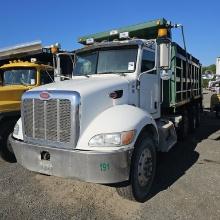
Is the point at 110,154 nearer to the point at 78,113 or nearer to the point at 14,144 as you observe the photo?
the point at 78,113

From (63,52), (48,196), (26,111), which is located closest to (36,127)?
(26,111)

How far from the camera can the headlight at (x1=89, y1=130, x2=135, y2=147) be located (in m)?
4.54

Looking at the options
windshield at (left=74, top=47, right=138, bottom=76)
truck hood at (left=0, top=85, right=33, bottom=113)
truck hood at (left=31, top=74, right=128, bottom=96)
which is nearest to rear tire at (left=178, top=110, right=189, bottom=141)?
windshield at (left=74, top=47, right=138, bottom=76)

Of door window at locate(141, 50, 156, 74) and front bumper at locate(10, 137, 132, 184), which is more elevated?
door window at locate(141, 50, 156, 74)

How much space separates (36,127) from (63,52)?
269cm

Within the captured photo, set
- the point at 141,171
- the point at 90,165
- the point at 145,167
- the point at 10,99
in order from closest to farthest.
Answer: the point at 90,165
the point at 141,171
the point at 145,167
the point at 10,99

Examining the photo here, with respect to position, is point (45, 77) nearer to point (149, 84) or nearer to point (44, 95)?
point (149, 84)

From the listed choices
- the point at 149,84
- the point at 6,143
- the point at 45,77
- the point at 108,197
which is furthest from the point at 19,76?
the point at 108,197

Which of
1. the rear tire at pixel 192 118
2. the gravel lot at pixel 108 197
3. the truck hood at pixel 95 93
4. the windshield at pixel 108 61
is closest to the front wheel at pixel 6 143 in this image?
the gravel lot at pixel 108 197

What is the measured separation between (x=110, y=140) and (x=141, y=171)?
0.94m

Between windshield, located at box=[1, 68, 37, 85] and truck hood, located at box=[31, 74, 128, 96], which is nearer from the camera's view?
truck hood, located at box=[31, 74, 128, 96]

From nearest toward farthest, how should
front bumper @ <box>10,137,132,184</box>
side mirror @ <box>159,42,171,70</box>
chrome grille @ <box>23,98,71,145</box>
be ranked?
Result: front bumper @ <box>10,137,132,184</box> < chrome grille @ <box>23,98,71,145</box> < side mirror @ <box>159,42,171,70</box>

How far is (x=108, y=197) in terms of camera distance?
5.36 meters

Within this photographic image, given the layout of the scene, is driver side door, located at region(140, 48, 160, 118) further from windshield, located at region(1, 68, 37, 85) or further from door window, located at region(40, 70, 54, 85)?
windshield, located at region(1, 68, 37, 85)
